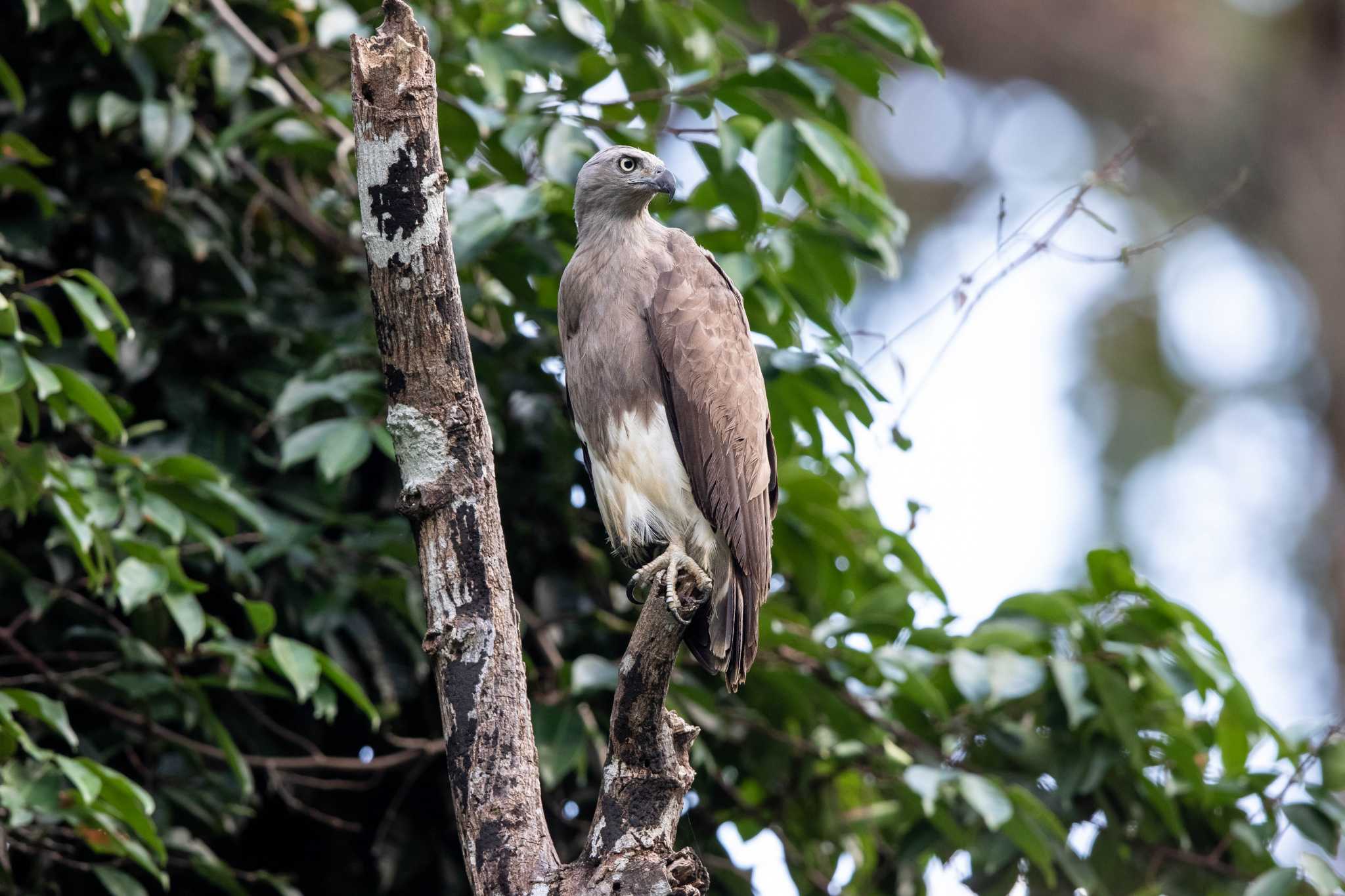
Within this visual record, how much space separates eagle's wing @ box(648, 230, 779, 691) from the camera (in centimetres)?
344

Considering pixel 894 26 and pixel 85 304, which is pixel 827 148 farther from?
pixel 85 304

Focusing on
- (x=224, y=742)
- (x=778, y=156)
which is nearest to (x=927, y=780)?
(x=778, y=156)

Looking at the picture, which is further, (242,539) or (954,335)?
(954,335)

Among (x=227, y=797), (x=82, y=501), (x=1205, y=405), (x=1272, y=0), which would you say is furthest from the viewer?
(x=1205, y=405)

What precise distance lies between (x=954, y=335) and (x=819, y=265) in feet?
1.66

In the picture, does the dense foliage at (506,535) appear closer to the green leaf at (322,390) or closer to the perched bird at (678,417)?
the green leaf at (322,390)

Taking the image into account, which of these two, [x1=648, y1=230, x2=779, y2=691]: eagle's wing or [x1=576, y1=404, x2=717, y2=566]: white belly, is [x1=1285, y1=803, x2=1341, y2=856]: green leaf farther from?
[x1=576, y1=404, x2=717, y2=566]: white belly

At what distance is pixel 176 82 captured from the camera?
4332 millimetres

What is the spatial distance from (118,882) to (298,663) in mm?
784

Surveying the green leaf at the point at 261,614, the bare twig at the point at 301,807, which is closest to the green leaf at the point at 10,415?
the green leaf at the point at 261,614

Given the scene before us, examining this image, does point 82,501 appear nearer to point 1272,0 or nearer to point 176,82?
point 176,82

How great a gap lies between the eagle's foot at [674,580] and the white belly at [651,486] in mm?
80

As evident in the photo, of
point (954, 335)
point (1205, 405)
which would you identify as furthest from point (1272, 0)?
point (954, 335)

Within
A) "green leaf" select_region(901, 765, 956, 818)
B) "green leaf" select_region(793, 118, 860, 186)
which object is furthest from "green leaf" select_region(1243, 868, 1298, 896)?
"green leaf" select_region(793, 118, 860, 186)
